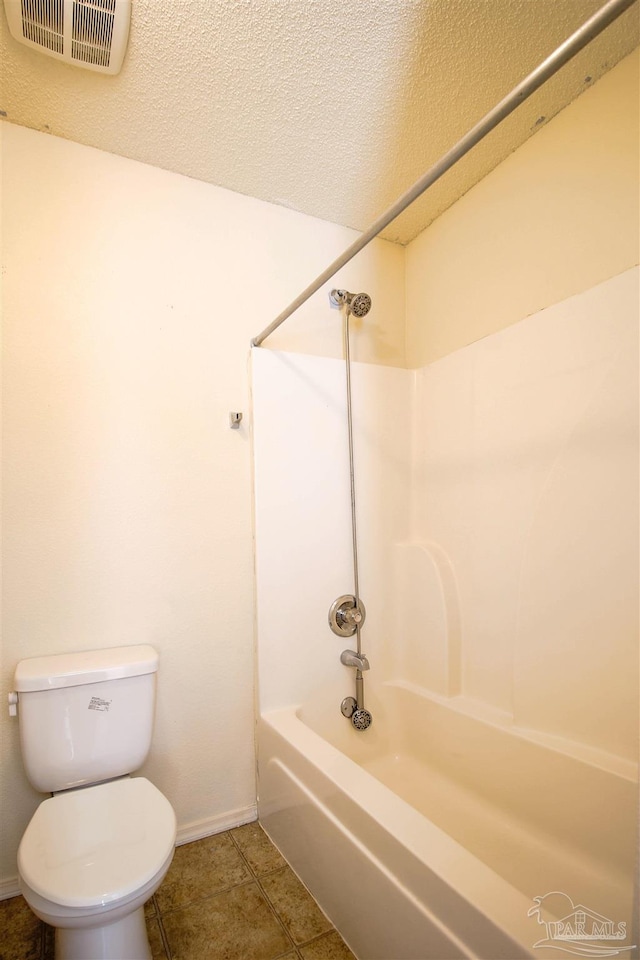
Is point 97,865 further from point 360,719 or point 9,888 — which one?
point 360,719

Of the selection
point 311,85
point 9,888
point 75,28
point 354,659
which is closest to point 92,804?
point 9,888

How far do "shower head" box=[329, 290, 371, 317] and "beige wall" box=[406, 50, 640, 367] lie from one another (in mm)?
369

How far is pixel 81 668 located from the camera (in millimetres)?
1356

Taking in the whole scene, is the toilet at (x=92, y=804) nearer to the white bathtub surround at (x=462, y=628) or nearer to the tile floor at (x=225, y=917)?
the tile floor at (x=225, y=917)

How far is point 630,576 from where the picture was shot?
4.00 ft

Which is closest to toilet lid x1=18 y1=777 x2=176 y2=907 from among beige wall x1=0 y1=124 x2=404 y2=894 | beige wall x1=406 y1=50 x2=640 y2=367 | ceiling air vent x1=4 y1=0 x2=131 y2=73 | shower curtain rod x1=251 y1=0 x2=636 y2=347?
beige wall x1=0 y1=124 x2=404 y2=894

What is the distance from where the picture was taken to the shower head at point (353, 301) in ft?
5.93

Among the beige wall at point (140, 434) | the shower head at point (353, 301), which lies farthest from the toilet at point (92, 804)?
the shower head at point (353, 301)

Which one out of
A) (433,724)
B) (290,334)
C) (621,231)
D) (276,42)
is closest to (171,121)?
(276,42)

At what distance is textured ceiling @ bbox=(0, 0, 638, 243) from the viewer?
1.20m

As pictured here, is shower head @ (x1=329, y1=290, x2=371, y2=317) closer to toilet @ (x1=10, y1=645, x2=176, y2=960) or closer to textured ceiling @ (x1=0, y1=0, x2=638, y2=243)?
textured ceiling @ (x1=0, y1=0, x2=638, y2=243)

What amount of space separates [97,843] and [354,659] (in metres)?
0.96

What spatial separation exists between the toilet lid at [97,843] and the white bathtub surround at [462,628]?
0.45 meters

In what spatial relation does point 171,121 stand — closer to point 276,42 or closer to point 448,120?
point 276,42
